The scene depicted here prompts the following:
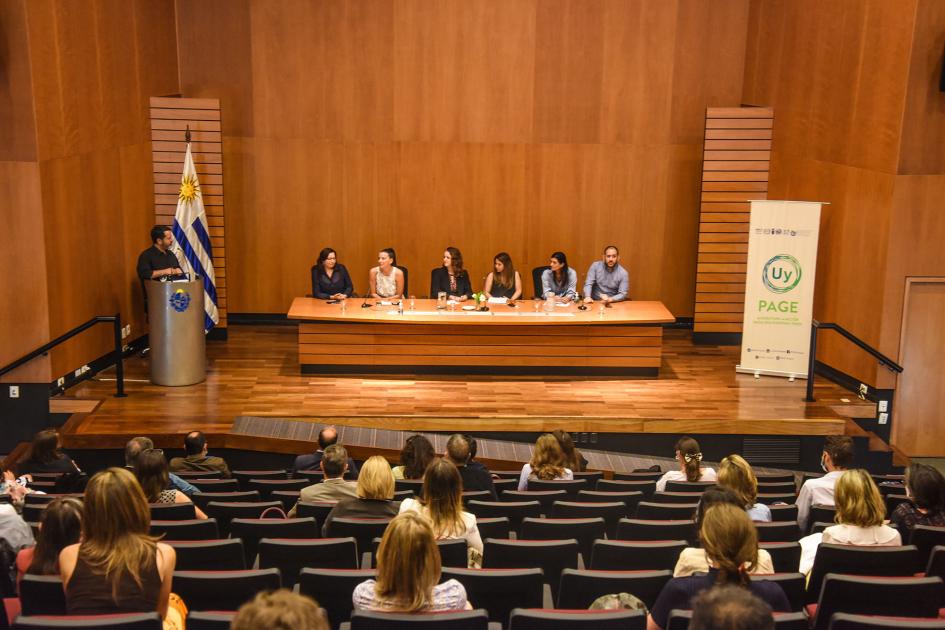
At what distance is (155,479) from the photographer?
4785 mm

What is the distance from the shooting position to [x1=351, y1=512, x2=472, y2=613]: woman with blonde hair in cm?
301

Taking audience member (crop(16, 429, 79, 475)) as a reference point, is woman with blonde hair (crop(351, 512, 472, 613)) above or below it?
above

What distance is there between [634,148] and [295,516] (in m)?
7.76

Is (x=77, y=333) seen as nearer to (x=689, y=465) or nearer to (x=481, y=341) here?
(x=481, y=341)

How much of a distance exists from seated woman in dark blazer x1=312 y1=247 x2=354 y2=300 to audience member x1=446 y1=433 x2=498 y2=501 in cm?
449

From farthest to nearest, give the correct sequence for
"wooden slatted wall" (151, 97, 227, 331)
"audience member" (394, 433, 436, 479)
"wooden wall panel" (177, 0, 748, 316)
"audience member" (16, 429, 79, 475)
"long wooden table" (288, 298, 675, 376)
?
"wooden wall panel" (177, 0, 748, 316)
"wooden slatted wall" (151, 97, 227, 331)
"long wooden table" (288, 298, 675, 376)
"audience member" (16, 429, 79, 475)
"audience member" (394, 433, 436, 479)

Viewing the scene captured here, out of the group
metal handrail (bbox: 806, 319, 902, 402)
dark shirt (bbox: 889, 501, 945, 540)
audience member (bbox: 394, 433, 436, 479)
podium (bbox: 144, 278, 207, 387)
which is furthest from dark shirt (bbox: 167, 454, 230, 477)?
metal handrail (bbox: 806, 319, 902, 402)

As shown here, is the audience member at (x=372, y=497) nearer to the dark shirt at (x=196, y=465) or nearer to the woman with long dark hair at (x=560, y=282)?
the dark shirt at (x=196, y=465)

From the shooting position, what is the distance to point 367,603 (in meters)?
3.11

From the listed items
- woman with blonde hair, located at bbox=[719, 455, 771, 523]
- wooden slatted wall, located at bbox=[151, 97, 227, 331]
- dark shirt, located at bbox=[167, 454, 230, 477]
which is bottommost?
dark shirt, located at bbox=[167, 454, 230, 477]

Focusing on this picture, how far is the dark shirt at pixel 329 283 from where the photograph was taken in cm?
999

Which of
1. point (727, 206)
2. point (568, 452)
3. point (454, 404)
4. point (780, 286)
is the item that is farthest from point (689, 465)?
point (727, 206)

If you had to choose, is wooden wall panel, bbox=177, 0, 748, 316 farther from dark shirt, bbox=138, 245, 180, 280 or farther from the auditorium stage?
dark shirt, bbox=138, 245, 180, 280

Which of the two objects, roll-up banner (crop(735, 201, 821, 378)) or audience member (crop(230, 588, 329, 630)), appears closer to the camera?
audience member (crop(230, 588, 329, 630))
